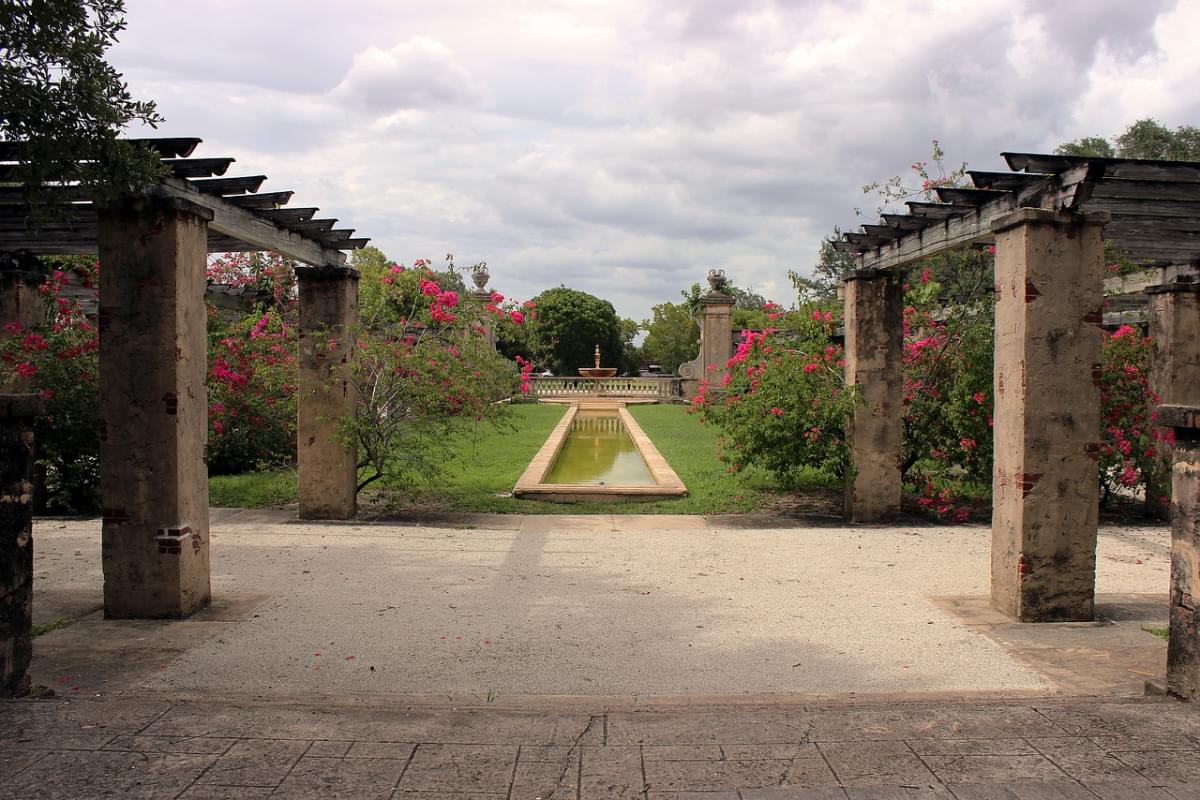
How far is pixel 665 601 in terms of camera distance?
20.4 ft

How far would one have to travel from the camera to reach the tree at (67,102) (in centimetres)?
491

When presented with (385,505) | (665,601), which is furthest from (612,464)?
(665,601)

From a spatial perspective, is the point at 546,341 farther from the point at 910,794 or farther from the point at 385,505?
the point at 910,794

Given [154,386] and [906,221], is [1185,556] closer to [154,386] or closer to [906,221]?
[906,221]

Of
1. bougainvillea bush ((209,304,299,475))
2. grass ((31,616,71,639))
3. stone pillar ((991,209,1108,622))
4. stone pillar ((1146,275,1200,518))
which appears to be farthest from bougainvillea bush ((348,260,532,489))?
stone pillar ((1146,275,1200,518))

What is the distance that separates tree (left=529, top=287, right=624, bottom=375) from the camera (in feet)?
186

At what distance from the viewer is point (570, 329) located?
5706 cm

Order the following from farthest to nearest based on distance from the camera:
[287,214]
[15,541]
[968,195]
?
[287,214] < [968,195] < [15,541]

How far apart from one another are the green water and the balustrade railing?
10.5 meters

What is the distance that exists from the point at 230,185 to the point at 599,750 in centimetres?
473

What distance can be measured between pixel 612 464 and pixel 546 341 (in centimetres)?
4109

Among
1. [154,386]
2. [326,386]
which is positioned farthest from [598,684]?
[326,386]

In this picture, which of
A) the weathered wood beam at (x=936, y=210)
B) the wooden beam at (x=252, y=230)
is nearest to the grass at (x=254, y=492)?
the wooden beam at (x=252, y=230)

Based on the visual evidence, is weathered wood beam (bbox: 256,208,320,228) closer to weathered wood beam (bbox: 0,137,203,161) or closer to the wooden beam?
the wooden beam
